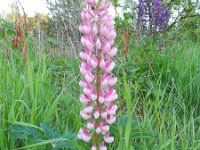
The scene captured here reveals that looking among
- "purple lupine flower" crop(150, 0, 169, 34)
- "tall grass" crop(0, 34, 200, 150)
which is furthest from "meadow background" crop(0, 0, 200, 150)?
"purple lupine flower" crop(150, 0, 169, 34)

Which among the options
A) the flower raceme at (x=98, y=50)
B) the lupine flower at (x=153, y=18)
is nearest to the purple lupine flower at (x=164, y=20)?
the lupine flower at (x=153, y=18)

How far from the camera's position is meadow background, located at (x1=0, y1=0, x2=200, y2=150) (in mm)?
1468

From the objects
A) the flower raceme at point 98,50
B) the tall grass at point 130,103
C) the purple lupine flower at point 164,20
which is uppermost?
the purple lupine flower at point 164,20

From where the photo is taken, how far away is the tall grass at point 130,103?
5.03 feet

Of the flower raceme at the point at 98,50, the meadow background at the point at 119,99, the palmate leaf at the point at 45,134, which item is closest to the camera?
the flower raceme at the point at 98,50

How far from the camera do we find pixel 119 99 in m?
2.05

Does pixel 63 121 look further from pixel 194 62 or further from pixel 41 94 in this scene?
pixel 194 62

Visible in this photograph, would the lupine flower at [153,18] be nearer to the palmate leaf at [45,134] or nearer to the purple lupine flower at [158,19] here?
the purple lupine flower at [158,19]

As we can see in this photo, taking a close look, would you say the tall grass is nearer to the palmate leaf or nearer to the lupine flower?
the palmate leaf

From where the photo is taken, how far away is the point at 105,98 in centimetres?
111

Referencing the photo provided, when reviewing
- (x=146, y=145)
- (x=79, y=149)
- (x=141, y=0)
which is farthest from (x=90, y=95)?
(x=141, y=0)

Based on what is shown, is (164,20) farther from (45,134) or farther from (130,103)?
(45,134)

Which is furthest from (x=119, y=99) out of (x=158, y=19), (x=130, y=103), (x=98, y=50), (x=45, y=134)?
(x=158, y=19)

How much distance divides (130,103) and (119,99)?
644 millimetres
